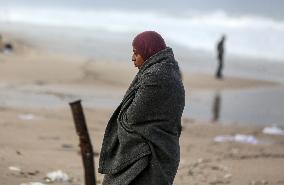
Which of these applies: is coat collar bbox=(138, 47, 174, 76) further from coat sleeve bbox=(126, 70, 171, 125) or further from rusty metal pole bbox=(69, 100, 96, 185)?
rusty metal pole bbox=(69, 100, 96, 185)

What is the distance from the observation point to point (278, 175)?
8.19 meters

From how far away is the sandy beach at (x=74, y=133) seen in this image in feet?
26.3

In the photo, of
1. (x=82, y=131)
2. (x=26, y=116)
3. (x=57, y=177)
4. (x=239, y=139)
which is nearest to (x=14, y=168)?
(x=57, y=177)

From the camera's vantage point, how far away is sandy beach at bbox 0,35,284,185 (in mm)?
8016

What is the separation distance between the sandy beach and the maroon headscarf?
3090 millimetres

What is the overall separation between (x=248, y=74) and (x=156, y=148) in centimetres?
2554

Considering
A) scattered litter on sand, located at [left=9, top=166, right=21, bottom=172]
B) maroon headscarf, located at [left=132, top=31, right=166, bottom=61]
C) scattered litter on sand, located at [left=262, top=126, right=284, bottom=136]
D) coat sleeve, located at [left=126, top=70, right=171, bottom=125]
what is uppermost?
maroon headscarf, located at [left=132, top=31, right=166, bottom=61]

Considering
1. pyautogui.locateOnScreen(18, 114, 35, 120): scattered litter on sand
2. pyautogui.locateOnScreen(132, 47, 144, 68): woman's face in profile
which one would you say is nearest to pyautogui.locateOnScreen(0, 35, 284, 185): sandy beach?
pyautogui.locateOnScreen(18, 114, 35, 120): scattered litter on sand

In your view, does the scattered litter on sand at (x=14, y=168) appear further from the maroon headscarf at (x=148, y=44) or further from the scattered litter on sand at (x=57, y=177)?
the maroon headscarf at (x=148, y=44)

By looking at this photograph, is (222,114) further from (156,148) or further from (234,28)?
(234,28)

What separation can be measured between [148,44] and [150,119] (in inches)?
19.4

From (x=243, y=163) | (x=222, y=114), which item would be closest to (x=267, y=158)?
(x=243, y=163)

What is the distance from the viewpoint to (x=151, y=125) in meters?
3.71

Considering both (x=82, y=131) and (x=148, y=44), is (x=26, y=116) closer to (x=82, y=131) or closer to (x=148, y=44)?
(x=82, y=131)
